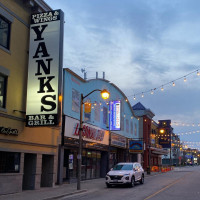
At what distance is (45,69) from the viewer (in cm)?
1778

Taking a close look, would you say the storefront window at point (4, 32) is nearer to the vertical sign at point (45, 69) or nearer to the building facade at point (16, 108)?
the building facade at point (16, 108)

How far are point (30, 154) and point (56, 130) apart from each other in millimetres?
3089

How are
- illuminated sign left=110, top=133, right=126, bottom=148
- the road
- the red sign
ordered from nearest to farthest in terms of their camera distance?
1. the road
2. the red sign
3. illuminated sign left=110, top=133, right=126, bottom=148

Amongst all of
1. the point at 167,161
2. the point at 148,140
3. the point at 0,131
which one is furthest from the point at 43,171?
the point at 167,161

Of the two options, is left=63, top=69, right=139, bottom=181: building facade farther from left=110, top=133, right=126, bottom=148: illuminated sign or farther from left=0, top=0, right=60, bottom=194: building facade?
left=0, top=0, right=60, bottom=194: building facade

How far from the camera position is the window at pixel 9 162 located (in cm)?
1639

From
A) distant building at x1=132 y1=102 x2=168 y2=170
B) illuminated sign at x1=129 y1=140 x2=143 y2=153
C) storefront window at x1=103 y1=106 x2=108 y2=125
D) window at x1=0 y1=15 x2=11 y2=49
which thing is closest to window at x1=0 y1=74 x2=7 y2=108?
window at x1=0 y1=15 x2=11 y2=49

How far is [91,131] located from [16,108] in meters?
11.3

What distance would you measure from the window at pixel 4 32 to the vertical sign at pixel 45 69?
1530mm

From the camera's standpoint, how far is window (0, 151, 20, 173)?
1639 centimetres

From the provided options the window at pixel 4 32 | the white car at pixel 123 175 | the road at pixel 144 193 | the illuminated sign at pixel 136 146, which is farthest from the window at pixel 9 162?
the illuminated sign at pixel 136 146

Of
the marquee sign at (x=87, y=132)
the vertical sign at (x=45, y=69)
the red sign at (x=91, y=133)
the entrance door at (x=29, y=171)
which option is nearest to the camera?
the vertical sign at (x=45, y=69)

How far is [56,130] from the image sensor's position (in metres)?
21.8

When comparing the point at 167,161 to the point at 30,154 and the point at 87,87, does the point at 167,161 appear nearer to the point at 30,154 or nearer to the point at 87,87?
the point at 87,87
